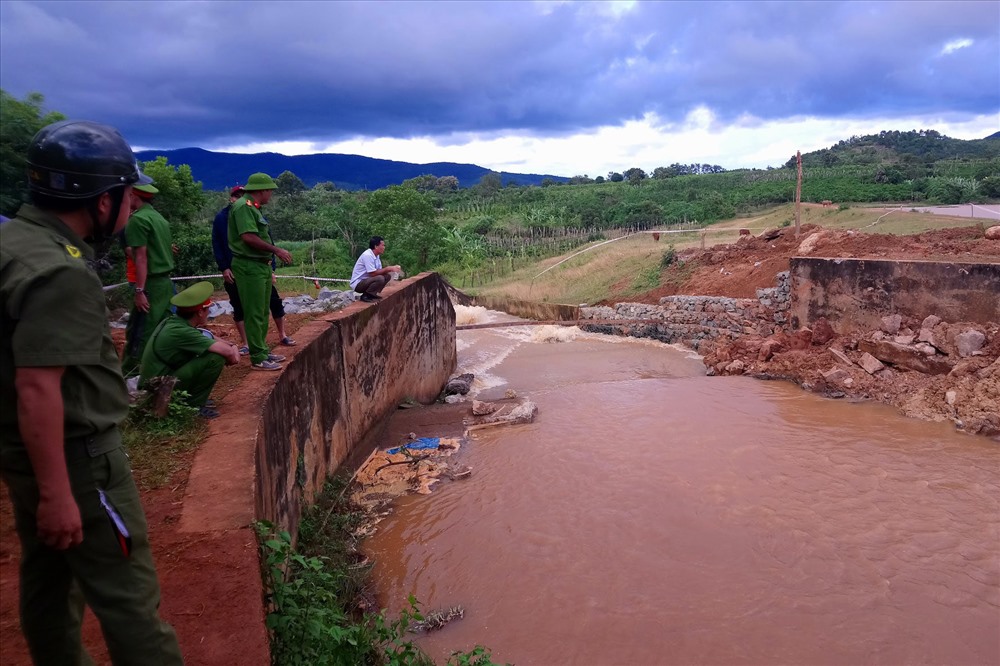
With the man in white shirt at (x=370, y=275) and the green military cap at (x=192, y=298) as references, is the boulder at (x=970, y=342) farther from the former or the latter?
the green military cap at (x=192, y=298)

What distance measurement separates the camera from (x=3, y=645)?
2.21m

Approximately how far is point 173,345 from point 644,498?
4376 millimetres

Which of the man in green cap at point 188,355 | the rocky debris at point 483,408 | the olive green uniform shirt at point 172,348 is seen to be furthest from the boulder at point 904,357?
the olive green uniform shirt at point 172,348

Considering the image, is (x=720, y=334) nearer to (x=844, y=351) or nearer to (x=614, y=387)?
(x=844, y=351)

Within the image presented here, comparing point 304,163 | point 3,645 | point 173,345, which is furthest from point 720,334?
point 304,163

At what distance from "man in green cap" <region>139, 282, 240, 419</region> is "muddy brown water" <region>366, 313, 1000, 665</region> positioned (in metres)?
2.05

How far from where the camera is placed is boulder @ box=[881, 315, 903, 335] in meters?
10.5

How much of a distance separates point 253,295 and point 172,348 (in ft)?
3.11

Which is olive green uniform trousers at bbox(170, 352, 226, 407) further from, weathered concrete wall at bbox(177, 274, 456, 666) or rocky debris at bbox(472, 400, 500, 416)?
rocky debris at bbox(472, 400, 500, 416)

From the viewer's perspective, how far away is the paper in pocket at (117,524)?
5.86 ft

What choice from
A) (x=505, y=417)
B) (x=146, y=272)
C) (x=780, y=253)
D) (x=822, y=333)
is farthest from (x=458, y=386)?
(x=780, y=253)

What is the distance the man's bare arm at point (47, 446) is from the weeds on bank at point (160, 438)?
6.01 ft

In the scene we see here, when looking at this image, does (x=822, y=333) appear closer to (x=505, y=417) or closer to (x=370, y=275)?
(x=505, y=417)

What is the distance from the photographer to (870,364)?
1013 cm
